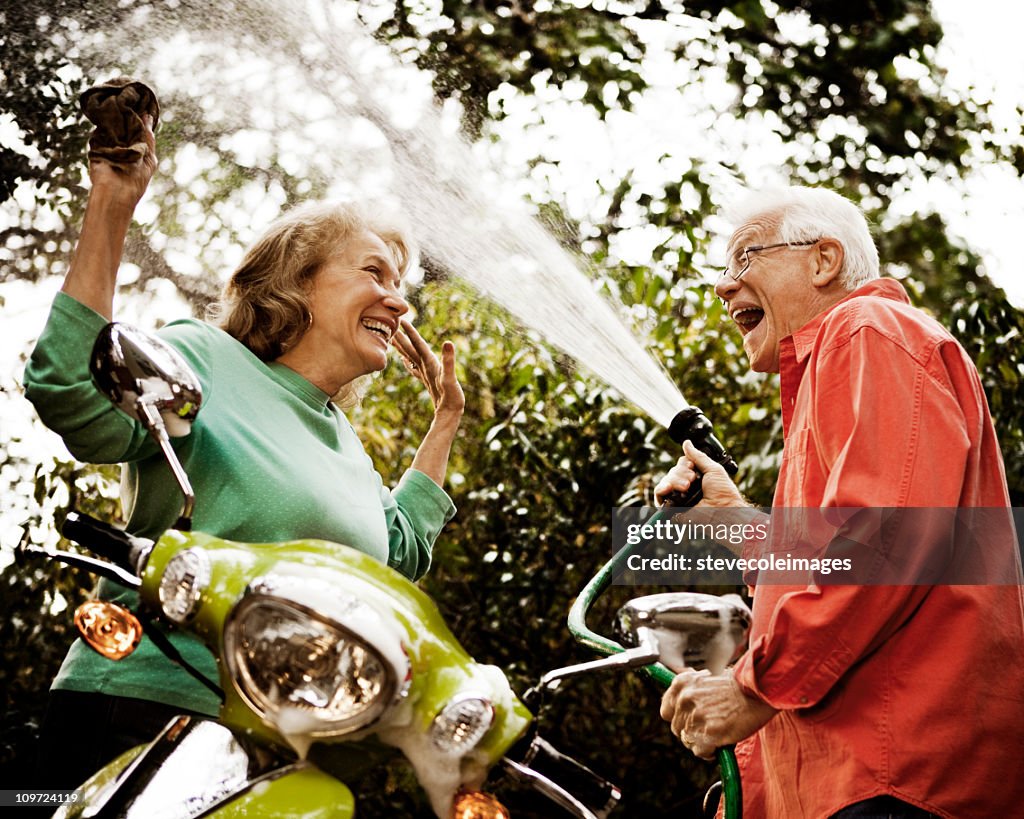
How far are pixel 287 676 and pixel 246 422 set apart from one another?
0.95 metres

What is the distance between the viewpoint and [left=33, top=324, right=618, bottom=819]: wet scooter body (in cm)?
126

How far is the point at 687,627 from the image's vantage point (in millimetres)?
1604

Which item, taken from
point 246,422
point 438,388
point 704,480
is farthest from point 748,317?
point 246,422

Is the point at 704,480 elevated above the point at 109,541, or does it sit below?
below

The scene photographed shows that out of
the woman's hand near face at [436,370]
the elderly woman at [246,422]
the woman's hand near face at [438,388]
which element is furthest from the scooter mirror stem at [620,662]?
the woman's hand near face at [436,370]

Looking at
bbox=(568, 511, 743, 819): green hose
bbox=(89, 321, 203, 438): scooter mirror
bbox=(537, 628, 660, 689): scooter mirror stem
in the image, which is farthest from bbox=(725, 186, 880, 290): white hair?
bbox=(89, 321, 203, 438): scooter mirror

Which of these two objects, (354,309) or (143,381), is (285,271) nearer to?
(354,309)

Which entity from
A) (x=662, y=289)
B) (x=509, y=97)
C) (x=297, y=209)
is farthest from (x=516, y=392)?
(x=297, y=209)

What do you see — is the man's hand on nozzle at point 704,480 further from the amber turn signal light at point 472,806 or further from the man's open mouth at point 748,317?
the amber turn signal light at point 472,806

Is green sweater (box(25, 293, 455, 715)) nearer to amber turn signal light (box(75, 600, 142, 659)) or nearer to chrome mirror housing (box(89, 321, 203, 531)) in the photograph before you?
amber turn signal light (box(75, 600, 142, 659))

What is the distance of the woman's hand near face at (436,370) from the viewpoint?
10.1 ft

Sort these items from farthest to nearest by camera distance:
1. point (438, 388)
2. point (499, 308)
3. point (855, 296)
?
point (499, 308) < point (438, 388) < point (855, 296)

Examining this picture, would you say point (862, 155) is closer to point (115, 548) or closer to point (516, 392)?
point (516, 392)

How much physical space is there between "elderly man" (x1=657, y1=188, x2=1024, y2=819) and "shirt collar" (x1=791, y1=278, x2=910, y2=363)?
0.20 metres
